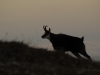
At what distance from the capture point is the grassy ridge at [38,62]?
925cm

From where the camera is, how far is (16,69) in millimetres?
9031

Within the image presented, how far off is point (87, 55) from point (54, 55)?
218 inches

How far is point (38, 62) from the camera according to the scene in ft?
37.1

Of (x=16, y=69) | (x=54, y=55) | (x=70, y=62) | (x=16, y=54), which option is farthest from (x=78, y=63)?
(x=16, y=69)

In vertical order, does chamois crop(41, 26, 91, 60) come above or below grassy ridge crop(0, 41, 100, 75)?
above

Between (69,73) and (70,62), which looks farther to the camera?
(70,62)

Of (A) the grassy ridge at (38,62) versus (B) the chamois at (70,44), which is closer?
(A) the grassy ridge at (38,62)

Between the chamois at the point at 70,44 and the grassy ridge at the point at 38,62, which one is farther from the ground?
the chamois at the point at 70,44

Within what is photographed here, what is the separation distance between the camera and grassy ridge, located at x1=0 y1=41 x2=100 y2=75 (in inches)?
364

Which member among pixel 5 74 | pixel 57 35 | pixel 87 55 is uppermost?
pixel 57 35

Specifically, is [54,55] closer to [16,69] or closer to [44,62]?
[44,62]

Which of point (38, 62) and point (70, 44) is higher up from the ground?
point (70, 44)

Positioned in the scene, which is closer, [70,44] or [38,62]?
[38,62]

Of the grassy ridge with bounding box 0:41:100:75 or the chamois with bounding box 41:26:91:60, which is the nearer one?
the grassy ridge with bounding box 0:41:100:75
